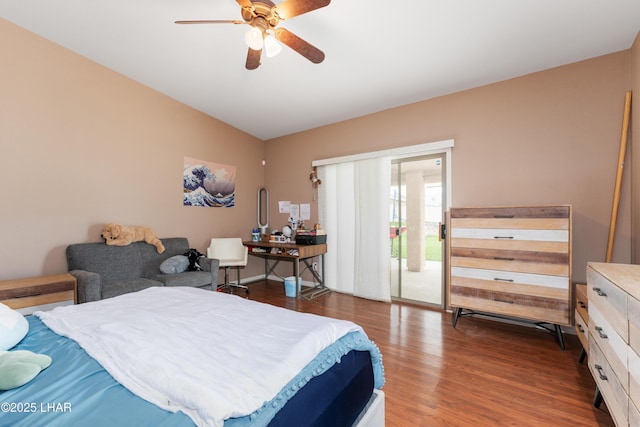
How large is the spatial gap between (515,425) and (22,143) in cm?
431

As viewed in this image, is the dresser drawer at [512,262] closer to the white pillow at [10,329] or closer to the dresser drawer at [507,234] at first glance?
the dresser drawer at [507,234]

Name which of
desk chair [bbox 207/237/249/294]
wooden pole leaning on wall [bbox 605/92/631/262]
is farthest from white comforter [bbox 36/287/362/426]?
wooden pole leaning on wall [bbox 605/92/631/262]

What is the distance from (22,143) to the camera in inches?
95.0

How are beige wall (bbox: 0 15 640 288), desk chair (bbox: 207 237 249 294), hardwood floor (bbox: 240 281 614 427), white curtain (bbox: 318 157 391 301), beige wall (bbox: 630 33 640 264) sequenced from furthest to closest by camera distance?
desk chair (bbox: 207 237 249 294) → white curtain (bbox: 318 157 391 301) → beige wall (bbox: 0 15 640 288) → beige wall (bbox: 630 33 640 264) → hardwood floor (bbox: 240 281 614 427)

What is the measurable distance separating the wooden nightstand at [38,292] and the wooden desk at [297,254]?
219 cm

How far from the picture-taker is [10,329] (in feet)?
3.50

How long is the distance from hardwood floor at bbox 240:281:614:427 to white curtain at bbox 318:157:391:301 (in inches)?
29.6

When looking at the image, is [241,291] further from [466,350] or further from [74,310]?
[466,350]

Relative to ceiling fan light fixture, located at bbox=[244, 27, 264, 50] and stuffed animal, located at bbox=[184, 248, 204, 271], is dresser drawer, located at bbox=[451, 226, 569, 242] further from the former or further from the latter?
stuffed animal, located at bbox=[184, 248, 204, 271]

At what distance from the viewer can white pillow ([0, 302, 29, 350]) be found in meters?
1.03

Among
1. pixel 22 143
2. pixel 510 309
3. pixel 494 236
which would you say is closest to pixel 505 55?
pixel 494 236

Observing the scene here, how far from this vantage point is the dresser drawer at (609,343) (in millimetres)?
1226

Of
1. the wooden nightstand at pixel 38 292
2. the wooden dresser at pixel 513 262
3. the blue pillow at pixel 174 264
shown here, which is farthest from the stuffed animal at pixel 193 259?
the wooden dresser at pixel 513 262

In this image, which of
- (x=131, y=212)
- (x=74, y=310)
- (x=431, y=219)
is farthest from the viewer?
(x=431, y=219)
